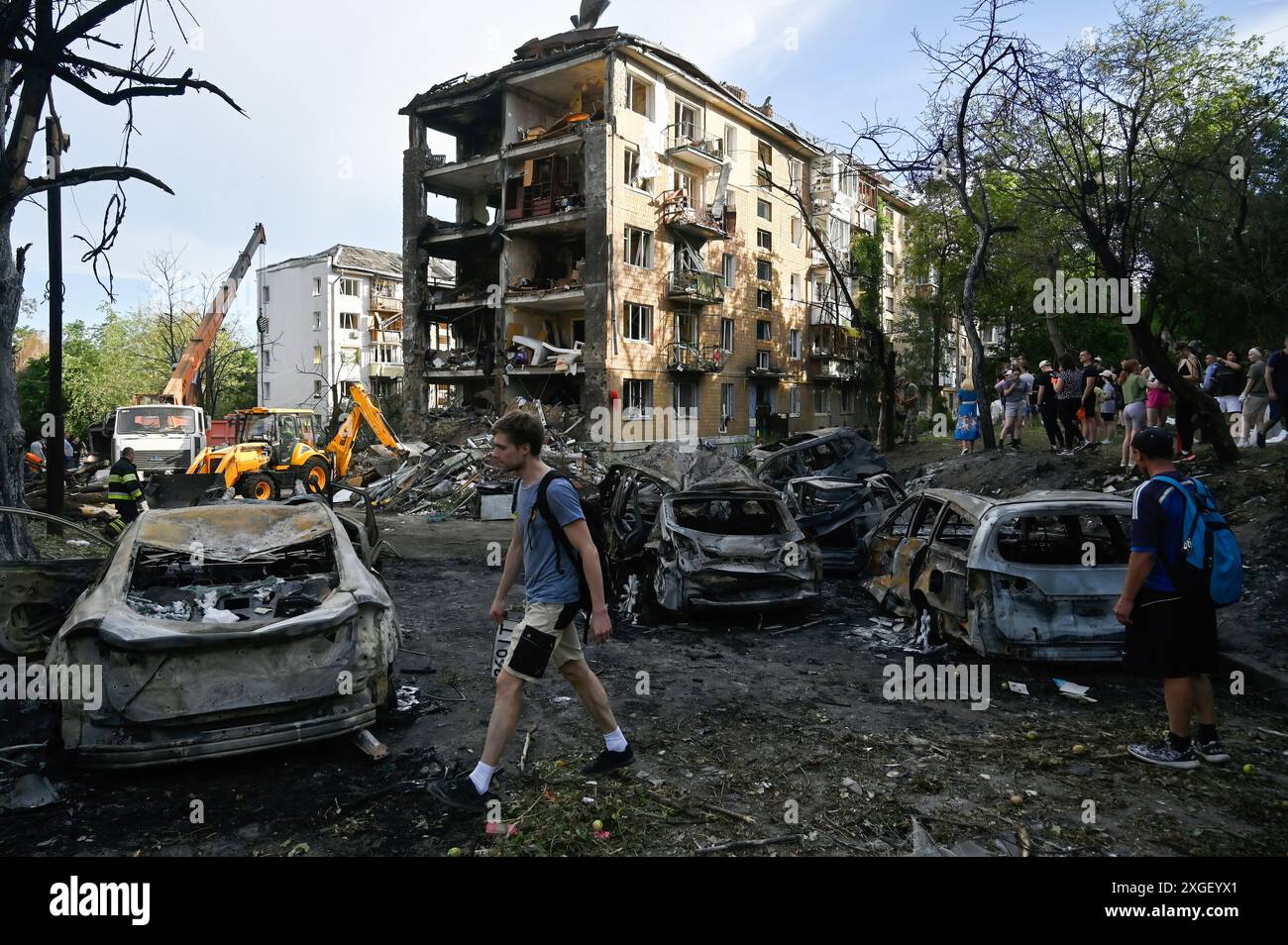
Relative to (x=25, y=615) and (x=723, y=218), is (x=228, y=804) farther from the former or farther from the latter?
(x=723, y=218)

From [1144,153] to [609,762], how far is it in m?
13.6

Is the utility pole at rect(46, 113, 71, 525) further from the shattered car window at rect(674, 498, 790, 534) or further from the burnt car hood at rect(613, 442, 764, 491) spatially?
the shattered car window at rect(674, 498, 790, 534)

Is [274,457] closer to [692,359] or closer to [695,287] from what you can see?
[692,359]

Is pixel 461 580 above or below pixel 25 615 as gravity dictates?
below

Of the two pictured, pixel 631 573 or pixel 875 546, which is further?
pixel 875 546

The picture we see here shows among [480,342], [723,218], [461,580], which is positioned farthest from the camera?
[723,218]

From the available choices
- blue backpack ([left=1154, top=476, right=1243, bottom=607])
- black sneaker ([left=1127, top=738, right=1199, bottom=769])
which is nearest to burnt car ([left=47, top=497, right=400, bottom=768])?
black sneaker ([left=1127, top=738, right=1199, bottom=769])

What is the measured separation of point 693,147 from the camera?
29938mm

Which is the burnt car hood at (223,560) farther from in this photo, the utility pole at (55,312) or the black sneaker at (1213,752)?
the utility pole at (55,312)

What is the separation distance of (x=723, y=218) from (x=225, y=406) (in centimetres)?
4143

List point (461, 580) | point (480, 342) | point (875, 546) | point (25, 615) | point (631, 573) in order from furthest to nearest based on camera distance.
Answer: point (480, 342) < point (461, 580) < point (875, 546) < point (631, 573) < point (25, 615)

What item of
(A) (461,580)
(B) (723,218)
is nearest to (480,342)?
(B) (723,218)
